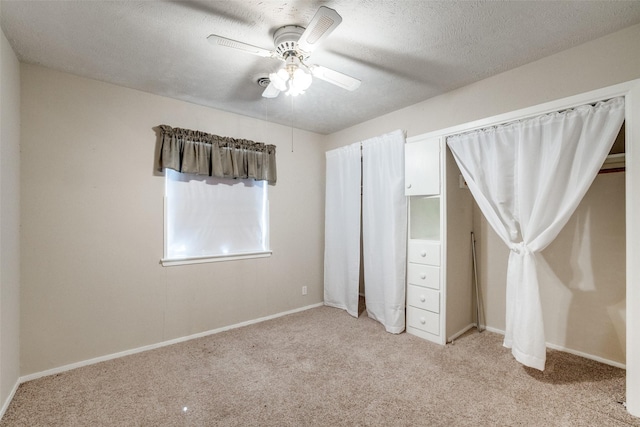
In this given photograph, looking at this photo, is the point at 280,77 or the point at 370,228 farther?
the point at 370,228

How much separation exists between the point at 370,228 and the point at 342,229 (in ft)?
1.54

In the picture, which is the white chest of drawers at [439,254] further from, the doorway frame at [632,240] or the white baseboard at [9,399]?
the white baseboard at [9,399]

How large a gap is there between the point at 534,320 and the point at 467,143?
1529 millimetres

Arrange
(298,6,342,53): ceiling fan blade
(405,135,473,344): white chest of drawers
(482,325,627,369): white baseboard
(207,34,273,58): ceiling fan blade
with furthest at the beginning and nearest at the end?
(405,135,473,344): white chest of drawers → (482,325,627,369): white baseboard → (207,34,273,58): ceiling fan blade → (298,6,342,53): ceiling fan blade

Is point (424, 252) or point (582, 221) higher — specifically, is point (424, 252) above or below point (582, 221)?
below

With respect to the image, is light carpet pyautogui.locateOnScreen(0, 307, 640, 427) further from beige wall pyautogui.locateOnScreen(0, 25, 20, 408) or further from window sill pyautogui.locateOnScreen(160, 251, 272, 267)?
window sill pyautogui.locateOnScreen(160, 251, 272, 267)

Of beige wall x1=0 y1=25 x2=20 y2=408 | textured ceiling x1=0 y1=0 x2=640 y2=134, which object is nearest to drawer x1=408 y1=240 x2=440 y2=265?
textured ceiling x1=0 y1=0 x2=640 y2=134

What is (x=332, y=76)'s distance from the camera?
1898 mm

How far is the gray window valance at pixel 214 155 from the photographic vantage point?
2.76 metres

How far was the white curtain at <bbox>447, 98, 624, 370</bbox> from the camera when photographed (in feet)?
6.36

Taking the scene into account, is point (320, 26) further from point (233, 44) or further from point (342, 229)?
point (342, 229)

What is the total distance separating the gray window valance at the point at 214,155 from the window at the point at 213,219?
133 mm

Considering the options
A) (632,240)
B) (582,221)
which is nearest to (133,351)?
(632,240)

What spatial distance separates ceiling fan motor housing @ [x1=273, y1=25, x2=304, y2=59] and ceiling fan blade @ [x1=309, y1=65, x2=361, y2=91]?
158mm
